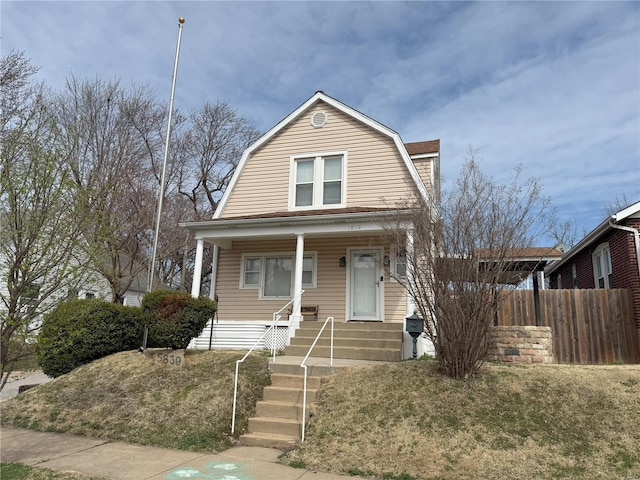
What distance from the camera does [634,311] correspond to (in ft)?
32.9

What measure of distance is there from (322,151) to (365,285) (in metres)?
4.19

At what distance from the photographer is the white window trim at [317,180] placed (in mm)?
12659

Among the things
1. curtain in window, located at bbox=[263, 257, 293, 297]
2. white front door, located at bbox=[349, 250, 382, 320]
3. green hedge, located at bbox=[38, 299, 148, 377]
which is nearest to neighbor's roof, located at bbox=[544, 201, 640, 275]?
white front door, located at bbox=[349, 250, 382, 320]

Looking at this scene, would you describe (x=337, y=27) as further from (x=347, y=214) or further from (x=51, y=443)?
(x=51, y=443)

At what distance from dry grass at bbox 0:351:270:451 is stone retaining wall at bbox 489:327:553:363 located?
4.76 metres

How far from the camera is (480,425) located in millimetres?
5555

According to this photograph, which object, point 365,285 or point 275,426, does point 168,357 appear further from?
point 365,285

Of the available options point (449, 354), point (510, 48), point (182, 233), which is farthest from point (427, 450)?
point (182, 233)

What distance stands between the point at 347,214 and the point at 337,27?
14.6 feet

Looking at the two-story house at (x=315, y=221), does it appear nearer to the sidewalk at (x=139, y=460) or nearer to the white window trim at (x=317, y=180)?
the white window trim at (x=317, y=180)

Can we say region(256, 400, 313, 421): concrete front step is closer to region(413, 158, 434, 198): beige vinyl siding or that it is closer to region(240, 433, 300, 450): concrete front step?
region(240, 433, 300, 450): concrete front step

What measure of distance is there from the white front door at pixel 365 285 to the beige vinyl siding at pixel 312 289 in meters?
0.22

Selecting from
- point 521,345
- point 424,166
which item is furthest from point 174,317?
point 424,166

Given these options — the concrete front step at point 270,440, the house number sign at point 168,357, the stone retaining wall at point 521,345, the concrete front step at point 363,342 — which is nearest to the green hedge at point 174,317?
the house number sign at point 168,357
